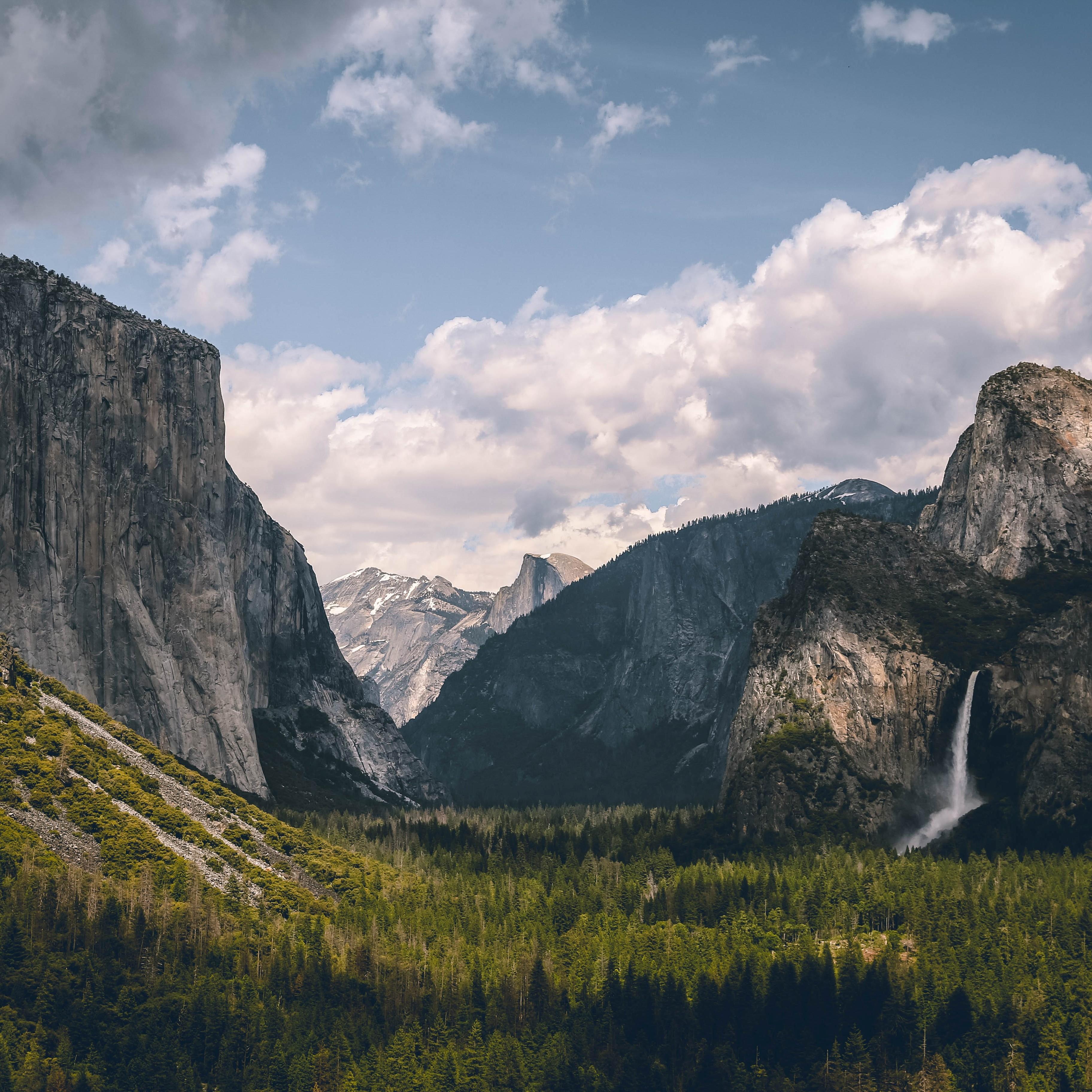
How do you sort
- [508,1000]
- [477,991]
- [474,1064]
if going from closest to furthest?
[474,1064], [508,1000], [477,991]

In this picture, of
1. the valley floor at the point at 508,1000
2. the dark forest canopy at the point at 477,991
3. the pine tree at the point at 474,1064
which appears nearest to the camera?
the valley floor at the point at 508,1000

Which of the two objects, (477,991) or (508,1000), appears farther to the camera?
(477,991)

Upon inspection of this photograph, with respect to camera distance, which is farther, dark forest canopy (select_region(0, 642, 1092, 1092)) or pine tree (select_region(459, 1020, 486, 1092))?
pine tree (select_region(459, 1020, 486, 1092))

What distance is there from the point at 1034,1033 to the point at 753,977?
114 feet

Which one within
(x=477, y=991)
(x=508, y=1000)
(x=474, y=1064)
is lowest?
(x=474, y=1064)

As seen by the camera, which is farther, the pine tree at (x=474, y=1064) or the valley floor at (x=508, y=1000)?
the pine tree at (x=474, y=1064)

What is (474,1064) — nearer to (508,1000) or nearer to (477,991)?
(508,1000)

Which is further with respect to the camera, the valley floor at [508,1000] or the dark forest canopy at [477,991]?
the dark forest canopy at [477,991]

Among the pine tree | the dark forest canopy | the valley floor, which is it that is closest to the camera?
the valley floor

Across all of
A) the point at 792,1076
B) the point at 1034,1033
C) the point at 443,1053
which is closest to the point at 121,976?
the point at 443,1053

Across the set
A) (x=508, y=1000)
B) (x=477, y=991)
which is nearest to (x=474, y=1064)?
(x=508, y=1000)

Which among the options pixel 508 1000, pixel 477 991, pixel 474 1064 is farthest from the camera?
pixel 477 991

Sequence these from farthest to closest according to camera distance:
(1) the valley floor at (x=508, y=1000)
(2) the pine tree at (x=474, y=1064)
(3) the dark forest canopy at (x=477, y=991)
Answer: (2) the pine tree at (x=474, y=1064)
(3) the dark forest canopy at (x=477, y=991)
(1) the valley floor at (x=508, y=1000)

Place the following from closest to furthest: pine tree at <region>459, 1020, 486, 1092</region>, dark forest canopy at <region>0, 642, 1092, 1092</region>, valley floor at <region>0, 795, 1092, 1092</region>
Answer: valley floor at <region>0, 795, 1092, 1092</region> → dark forest canopy at <region>0, 642, 1092, 1092</region> → pine tree at <region>459, 1020, 486, 1092</region>
